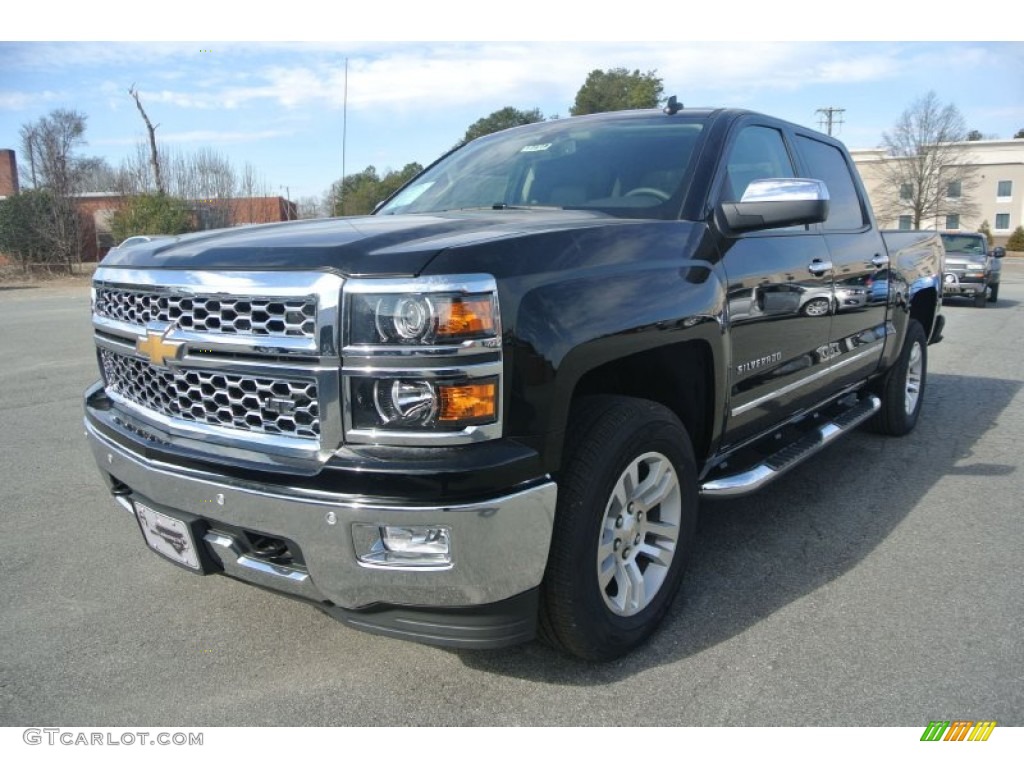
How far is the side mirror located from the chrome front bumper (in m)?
1.45

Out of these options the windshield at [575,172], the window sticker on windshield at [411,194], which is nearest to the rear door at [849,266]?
the windshield at [575,172]

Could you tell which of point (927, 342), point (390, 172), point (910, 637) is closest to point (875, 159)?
point (390, 172)

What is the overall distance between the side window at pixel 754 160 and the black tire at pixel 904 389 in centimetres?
204

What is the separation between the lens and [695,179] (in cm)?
320

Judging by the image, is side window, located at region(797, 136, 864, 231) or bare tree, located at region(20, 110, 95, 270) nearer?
side window, located at region(797, 136, 864, 231)

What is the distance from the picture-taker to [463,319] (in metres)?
2.09

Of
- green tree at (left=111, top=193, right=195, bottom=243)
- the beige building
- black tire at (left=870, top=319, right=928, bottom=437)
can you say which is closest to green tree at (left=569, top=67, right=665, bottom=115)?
the beige building

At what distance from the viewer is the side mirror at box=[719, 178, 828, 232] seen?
9.80 feet

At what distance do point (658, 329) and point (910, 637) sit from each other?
1.45 metres

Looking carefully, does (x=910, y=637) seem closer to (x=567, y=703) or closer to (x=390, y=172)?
(x=567, y=703)

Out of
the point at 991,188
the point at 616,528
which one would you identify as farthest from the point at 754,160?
the point at 991,188

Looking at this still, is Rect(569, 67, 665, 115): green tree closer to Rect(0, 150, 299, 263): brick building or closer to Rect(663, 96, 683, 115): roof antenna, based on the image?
Rect(0, 150, 299, 263): brick building
